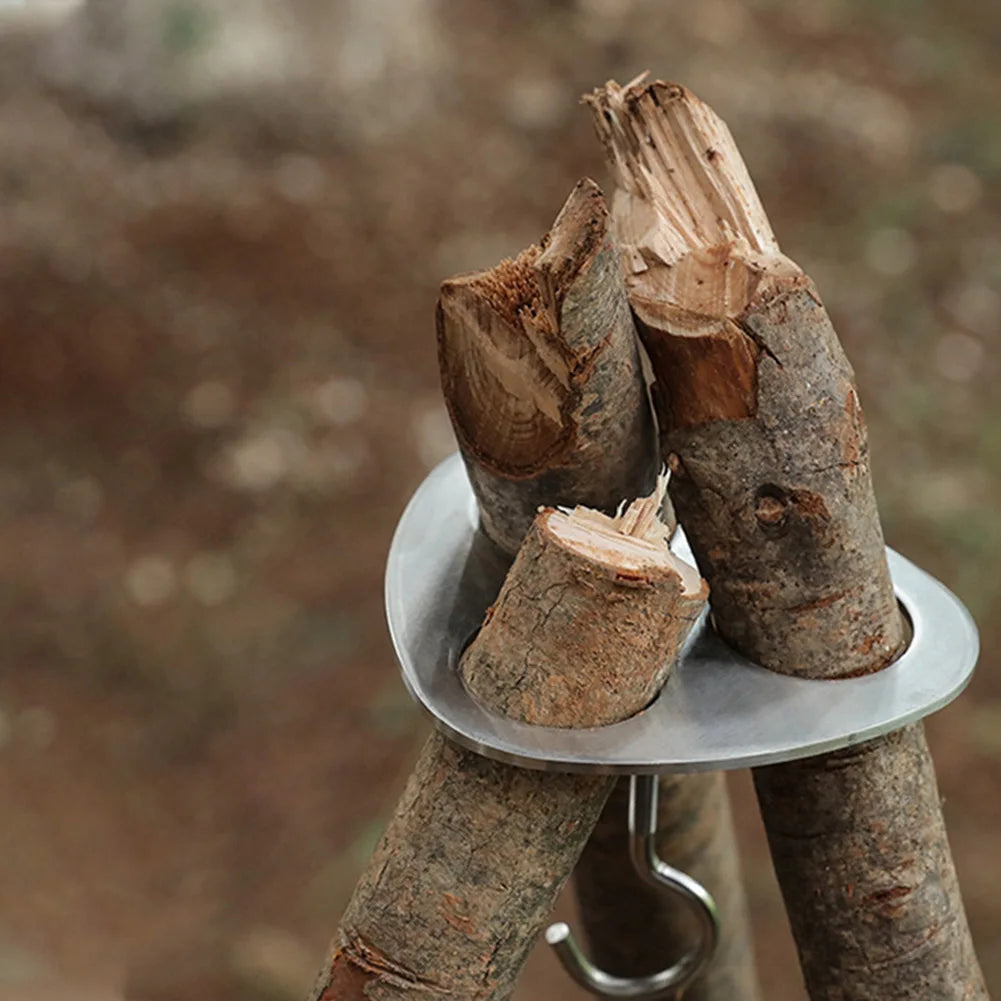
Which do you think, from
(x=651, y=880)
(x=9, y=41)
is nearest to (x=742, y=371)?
(x=651, y=880)

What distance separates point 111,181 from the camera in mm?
2357

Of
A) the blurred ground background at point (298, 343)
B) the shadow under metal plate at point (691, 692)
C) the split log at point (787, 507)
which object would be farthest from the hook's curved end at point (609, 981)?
the blurred ground background at point (298, 343)

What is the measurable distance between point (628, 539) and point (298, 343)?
1.75 meters

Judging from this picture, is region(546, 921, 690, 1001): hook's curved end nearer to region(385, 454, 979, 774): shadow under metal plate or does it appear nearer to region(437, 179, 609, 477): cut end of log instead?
region(385, 454, 979, 774): shadow under metal plate

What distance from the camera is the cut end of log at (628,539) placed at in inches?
26.9

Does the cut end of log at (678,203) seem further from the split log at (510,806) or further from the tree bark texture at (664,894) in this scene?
the tree bark texture at (664,894)

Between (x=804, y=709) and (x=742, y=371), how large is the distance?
0.60 ft

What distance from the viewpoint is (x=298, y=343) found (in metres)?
2.37

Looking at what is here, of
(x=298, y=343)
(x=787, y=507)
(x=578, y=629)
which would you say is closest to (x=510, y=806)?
(x=578, y=629)

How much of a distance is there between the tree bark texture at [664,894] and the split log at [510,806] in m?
0.27

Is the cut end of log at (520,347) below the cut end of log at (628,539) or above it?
above

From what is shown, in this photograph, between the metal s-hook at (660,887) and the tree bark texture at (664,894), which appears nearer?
the metal s-hook at (660,887)

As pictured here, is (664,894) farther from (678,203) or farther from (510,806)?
(678,203)

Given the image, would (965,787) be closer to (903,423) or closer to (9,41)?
(903,423)
